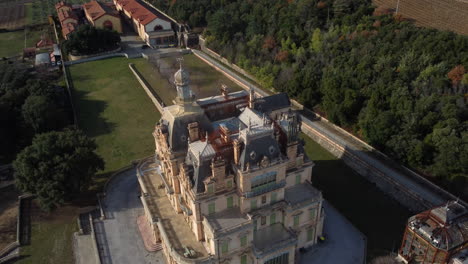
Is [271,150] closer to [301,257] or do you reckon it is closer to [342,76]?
[301,257]

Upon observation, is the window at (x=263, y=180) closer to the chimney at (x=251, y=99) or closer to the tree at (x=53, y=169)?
the chimney at (x=251, y=99)

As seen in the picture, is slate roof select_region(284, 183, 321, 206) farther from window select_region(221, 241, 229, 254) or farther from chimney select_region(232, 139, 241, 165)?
window select_region(221, 241, 229, 254)

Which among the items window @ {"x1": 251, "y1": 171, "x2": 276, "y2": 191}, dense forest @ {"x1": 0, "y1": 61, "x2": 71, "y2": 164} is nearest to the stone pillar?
window @ {"x1": 251, "y1": 171, "x2": 276, "y2": 191}

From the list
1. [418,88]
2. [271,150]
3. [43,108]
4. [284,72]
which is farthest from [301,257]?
[43,108]

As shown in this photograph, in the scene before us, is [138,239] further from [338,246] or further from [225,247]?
[338,246]

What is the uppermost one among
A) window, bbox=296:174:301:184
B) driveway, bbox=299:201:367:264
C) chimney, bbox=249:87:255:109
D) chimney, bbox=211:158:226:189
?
chimney, bbox=249:87:255:109
